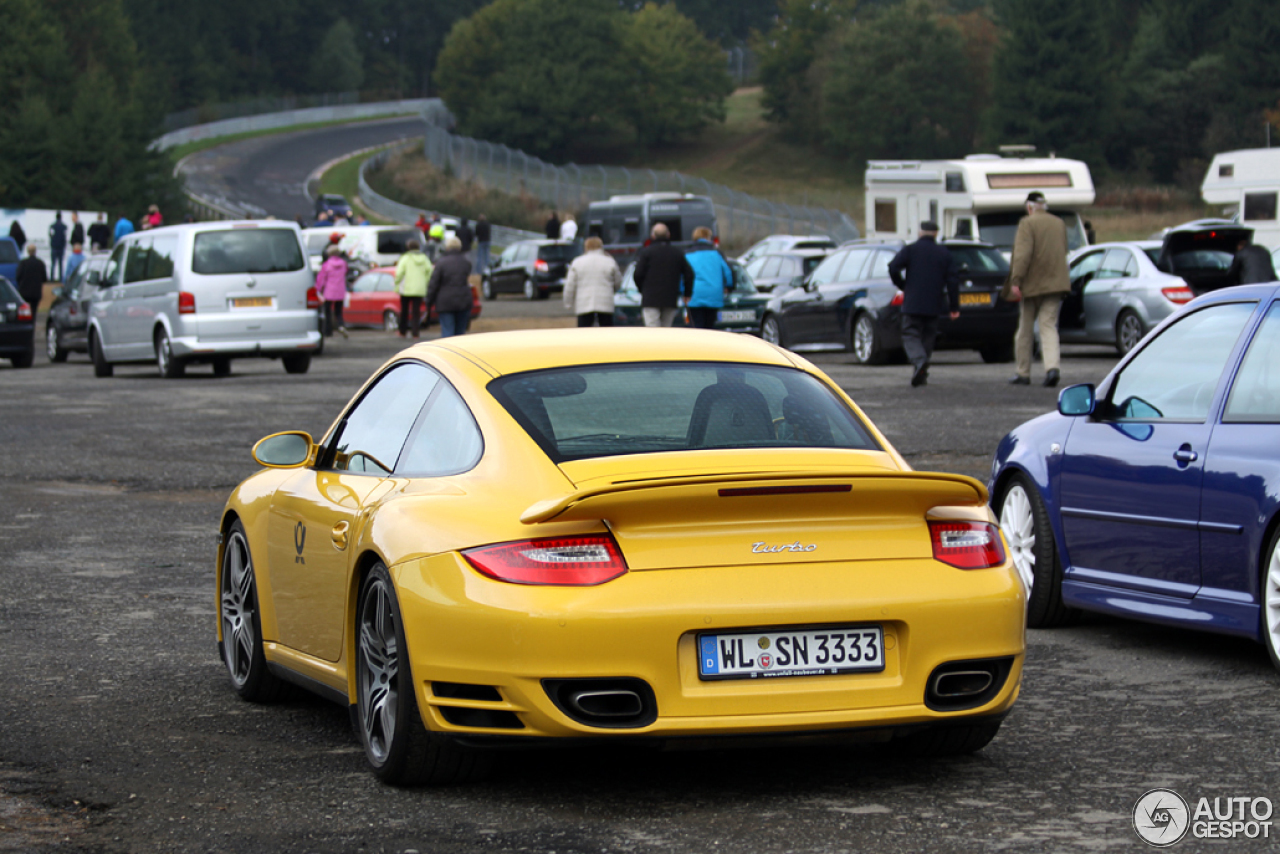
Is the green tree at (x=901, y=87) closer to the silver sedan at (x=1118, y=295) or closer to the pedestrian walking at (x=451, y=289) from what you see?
the pedestrian walking at (x=451, y=289)

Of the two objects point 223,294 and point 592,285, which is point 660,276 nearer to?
point 592,285

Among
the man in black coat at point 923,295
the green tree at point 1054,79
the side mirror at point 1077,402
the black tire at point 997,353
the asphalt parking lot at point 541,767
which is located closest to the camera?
the asphalt parking lot at point 541,767

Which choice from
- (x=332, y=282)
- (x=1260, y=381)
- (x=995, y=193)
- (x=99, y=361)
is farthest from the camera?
(x=332, y=282)

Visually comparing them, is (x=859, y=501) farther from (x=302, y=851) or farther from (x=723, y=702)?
(x=302, y=851)

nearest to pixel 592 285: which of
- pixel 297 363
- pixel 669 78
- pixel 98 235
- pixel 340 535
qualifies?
pixel 297 363

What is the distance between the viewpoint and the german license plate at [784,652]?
15.3ft

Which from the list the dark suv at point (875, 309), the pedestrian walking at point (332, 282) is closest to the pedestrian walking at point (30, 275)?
the pedestrian walking at point (332, 282)

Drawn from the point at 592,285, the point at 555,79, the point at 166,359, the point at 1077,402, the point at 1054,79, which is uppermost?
the point at 555,79

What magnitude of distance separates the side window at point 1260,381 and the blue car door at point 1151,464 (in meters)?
0.11

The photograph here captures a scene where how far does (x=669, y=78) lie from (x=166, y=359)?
9927cm

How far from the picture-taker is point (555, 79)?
382ft

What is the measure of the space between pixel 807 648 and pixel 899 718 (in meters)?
0.33

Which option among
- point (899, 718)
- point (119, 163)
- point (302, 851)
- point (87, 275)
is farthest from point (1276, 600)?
point (119, 163)

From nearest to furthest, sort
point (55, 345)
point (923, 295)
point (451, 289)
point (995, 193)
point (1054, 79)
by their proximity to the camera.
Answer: point (923, 295)
point (451, 289)
point (995, 193)
point (55, 345)
point (1054, 79)
